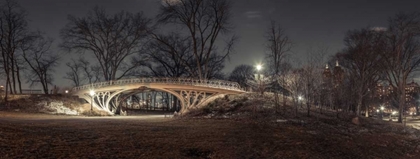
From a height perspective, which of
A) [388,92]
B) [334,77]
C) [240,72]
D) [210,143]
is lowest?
[210,143]

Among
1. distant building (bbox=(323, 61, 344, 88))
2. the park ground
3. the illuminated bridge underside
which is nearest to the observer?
the park ground

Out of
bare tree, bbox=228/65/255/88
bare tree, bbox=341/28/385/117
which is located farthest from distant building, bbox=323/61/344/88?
bare tree, bbox=228/65/255/88

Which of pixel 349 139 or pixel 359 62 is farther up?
pixel 359 62

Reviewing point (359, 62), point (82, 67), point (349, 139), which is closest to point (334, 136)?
point (349, 139)

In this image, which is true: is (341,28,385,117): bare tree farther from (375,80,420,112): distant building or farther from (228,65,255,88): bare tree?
(228,65,255,88): bare tree

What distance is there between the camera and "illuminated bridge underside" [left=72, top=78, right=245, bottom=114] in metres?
29.1

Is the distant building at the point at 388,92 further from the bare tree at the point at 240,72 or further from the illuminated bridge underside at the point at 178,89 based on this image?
the illuminated bridge underside at the point at 178,89

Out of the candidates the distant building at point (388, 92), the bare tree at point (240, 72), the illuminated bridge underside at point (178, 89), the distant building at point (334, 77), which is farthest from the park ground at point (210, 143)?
the bare tree at point (240, 72)

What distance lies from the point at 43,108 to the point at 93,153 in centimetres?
2550

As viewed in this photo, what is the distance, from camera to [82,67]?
53719mm

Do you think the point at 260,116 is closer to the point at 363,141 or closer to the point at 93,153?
the point at 363,141

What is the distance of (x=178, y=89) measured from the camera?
30.8 metres

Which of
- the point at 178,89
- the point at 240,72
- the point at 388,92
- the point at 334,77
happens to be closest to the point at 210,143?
the point at 178,89

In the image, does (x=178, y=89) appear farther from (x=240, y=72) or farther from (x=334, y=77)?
(x=240, y=72)
